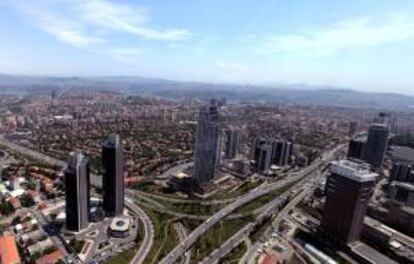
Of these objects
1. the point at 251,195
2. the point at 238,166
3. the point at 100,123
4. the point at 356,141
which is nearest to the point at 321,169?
the point at 356,141

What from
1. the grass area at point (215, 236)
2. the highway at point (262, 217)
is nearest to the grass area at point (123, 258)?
the grass area at point (215, 236)

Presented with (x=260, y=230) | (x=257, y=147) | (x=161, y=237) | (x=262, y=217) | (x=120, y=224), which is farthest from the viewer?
(x=257, y=147)

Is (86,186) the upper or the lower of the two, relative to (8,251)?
upper

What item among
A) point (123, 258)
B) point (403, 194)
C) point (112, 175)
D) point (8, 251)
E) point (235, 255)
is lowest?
point (123, 258)

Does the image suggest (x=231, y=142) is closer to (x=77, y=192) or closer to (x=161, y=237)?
(x=161, y=237)

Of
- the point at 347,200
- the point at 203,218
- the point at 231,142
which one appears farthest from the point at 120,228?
the point at 231,142

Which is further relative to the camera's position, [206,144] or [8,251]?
[206,144]

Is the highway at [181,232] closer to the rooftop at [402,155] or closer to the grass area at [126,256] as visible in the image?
the grass area at [126,256]

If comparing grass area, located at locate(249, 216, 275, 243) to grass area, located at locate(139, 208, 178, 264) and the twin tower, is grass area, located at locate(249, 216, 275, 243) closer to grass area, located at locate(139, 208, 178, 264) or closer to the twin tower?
grass area, located at locate(139, 208, 178, 264)
